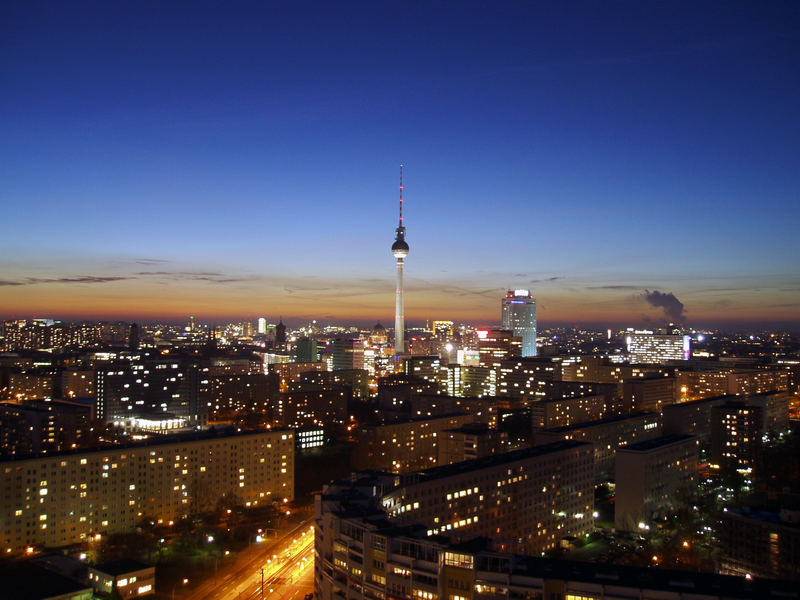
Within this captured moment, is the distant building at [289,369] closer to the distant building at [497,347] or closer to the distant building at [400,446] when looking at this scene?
the distant building at [497,347]

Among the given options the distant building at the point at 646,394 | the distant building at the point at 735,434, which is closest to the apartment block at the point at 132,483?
the distant building at the point at 735,434

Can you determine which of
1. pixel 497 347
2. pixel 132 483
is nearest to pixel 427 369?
pixel 497 347

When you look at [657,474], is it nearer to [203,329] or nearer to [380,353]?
[380,353]

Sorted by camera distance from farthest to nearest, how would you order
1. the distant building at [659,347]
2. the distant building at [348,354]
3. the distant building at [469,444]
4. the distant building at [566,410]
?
the distant building at [659,347] → the distant building at [348,354] → the distant building at [566,410] → the distant building at [469,444]

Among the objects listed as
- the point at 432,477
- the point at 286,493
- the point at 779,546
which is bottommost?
the point at 286,493

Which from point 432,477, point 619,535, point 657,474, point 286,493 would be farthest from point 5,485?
point 657,474

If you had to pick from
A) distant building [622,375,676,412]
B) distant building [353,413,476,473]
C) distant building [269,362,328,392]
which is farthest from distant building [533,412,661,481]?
distant building [269,362,328,392]
